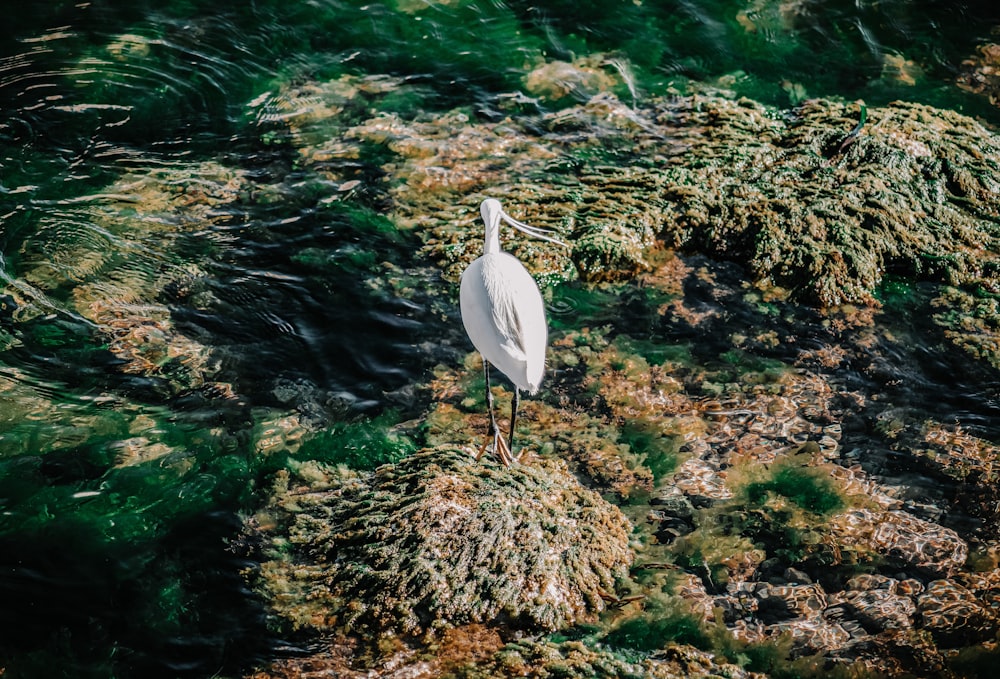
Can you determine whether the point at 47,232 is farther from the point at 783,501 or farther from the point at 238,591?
the point at 783,501

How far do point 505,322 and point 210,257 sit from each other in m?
2.28

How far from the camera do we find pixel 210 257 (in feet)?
16.5

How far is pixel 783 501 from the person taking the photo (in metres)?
3.91

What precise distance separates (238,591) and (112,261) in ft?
8.08

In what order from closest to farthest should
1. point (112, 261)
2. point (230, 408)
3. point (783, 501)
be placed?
point (783, 501)
point (230, 408)
point (112, 261)

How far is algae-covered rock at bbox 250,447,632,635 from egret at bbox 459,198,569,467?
37 centimetres

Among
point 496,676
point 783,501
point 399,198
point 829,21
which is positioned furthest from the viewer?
point 829,21

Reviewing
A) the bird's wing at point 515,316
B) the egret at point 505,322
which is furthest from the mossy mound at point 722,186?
the bird's wing at point 515,316

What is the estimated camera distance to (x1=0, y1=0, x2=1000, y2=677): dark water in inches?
134

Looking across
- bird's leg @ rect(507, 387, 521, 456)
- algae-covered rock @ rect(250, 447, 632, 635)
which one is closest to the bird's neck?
bird's leg @ rect(507, 387, 521, 456)

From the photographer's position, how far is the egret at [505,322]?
146 inches

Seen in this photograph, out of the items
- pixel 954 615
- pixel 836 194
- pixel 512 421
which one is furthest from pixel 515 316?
pixel 836 194

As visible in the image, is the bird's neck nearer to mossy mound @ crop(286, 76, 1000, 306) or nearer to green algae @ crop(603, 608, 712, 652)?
mossy mound @ crop(286, 76, 1000, 306)

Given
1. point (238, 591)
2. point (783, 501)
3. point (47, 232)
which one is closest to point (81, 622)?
point (238, 591)
